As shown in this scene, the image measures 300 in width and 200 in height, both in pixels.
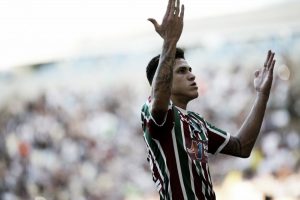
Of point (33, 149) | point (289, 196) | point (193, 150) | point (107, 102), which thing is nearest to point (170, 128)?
point (193, 150)

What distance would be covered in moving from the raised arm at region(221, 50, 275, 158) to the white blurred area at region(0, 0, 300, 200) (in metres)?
4.01

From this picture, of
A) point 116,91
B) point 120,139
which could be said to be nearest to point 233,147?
point 120,139

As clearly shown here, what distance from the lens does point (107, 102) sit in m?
8.52

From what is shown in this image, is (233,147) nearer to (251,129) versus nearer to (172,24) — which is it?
(251,129)

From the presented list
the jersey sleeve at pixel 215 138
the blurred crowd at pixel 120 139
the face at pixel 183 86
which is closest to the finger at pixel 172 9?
the face at pixel 183 86

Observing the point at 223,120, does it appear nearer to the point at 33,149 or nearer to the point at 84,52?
the point at 84,52

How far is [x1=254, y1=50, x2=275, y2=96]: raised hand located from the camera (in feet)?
10.0

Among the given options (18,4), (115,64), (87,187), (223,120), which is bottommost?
(87,187)

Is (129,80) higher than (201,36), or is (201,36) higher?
(201,36)

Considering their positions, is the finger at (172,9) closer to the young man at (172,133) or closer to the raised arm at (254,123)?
the young man at (172,133)

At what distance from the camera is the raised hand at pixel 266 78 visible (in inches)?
120

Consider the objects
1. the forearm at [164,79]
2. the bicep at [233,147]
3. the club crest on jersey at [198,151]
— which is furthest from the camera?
the bicep at [233,147]

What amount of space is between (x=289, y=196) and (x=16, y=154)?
3.97m

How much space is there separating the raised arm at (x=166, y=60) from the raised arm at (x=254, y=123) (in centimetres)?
56
